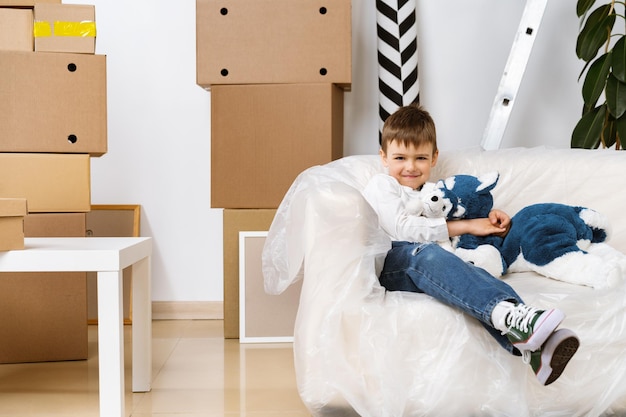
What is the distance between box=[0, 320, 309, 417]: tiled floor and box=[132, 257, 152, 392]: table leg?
0.04m

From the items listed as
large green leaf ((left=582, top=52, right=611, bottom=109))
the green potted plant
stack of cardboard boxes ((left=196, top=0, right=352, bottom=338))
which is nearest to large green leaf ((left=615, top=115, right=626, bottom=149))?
the green potted plant

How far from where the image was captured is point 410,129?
196cm

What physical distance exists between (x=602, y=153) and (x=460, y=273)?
2.92 feet

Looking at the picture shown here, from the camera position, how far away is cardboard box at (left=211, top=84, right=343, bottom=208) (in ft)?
8.33

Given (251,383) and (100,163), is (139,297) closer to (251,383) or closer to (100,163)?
(251,383)

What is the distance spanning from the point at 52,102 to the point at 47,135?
10 cm

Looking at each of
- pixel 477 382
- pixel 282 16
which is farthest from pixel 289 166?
pixel 477 382

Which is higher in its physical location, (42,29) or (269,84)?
(42,29)

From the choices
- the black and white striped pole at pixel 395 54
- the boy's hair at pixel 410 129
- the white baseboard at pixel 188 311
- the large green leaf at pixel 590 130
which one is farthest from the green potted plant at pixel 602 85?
the white baseboard at pixel 188 311

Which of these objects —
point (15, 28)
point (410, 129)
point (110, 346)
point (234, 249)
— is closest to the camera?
point (110, 346)

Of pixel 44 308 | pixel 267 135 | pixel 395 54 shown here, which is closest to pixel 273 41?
pixel 267 135

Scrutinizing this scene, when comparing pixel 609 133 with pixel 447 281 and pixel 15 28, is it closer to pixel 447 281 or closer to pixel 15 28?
pixel 447 281

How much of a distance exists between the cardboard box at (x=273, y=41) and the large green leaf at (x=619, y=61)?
90 centimetres

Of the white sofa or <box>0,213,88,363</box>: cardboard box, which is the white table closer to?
the white sofa
